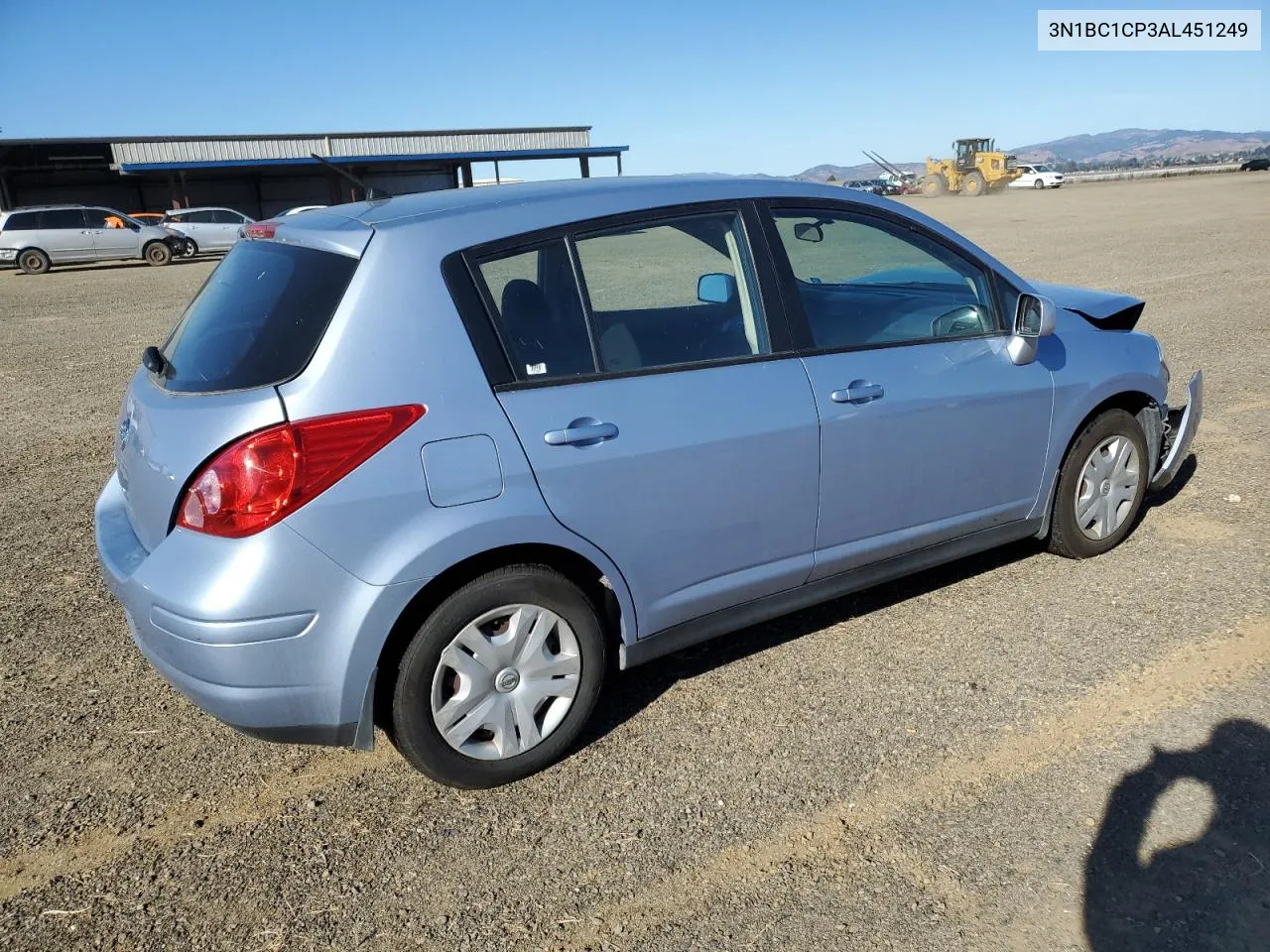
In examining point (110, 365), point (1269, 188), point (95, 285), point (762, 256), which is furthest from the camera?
point (1269, 188)

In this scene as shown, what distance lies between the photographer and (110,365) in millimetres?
10508

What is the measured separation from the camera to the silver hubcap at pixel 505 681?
2926mm

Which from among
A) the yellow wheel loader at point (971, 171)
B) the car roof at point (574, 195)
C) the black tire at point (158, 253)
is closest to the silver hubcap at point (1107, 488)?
the car roof at point (574, 195)

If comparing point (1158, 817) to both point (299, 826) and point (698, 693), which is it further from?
point (299, 826)

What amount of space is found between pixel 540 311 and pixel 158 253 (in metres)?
27.5

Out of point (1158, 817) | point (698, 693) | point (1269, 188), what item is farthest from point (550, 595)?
point (1269, 188)

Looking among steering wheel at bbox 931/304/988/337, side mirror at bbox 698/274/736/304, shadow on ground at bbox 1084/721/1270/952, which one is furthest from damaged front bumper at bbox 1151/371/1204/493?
side mirror at bbox 698/274/736/304

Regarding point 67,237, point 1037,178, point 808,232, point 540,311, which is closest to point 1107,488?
point 808,232

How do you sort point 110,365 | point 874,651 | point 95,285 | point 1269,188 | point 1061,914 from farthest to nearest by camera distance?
1. point 1269,188
2. point 95,285
3. point 110,365
4. point 874,651
5. point 1061,914

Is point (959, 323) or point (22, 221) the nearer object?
point (959, 323)

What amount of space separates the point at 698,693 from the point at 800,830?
2.75ft

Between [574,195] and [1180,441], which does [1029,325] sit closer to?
[1180,441]

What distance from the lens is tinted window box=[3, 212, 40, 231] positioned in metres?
24.3

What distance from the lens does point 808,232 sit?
3926 millimetres
